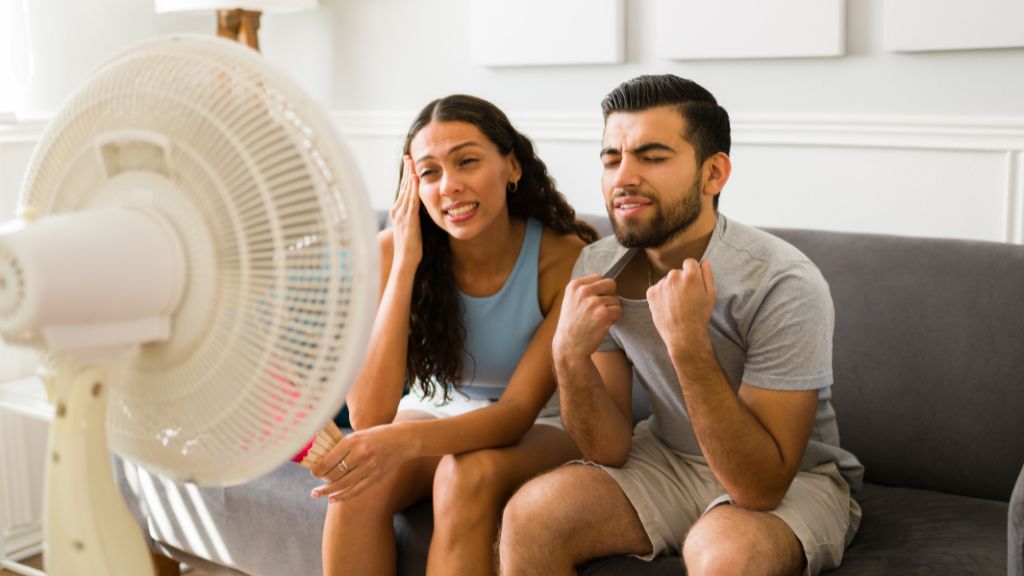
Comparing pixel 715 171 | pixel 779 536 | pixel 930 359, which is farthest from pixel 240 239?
pixel 930 359

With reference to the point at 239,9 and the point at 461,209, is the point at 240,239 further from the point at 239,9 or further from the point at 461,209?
the point at 239,9

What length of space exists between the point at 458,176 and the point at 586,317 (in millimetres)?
434

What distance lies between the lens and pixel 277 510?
2113 mm

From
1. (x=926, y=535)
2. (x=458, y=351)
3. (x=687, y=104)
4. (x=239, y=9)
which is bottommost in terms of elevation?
(x=926, y=535)

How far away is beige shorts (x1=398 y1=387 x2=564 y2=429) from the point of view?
2135 millimetres

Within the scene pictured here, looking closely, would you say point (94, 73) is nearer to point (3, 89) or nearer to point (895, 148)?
point (895, 148)

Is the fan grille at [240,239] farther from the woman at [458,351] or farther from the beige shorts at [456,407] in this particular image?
the beige shorts at [456,407]

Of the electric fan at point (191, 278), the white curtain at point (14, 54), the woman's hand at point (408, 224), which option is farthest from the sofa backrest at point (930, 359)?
the white curtain at point (14, 54)

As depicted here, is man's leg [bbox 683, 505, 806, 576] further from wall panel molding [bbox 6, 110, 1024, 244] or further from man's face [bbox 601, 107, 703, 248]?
wall panel molding [bbox 6, 110, 1024, 244]

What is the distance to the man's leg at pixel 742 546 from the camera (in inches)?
59.8

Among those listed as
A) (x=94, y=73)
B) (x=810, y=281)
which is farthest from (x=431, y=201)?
(x=94, y=73)

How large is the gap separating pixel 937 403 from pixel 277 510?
3.93 ft

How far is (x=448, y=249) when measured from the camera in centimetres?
220

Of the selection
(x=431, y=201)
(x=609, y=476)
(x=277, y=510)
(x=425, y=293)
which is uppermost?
(x=431, y=201)
